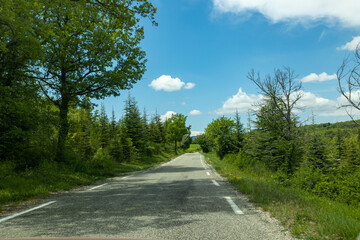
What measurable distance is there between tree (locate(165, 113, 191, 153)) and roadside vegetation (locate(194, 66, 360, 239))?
3938cm

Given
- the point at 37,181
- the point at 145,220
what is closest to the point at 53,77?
the point at 37,181

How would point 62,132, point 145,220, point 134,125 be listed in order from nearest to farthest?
point 145,220 → point 62,132 → point 134,125

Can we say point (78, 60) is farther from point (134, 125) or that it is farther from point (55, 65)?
point (134, 125)

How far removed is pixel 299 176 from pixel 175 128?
5010 centimetres

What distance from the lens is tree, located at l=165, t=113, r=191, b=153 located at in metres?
62.2

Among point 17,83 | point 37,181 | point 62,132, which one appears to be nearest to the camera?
point 37,181

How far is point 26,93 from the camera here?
40.3 ft

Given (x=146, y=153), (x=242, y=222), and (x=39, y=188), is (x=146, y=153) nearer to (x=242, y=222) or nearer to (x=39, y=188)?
(x=39, y=188)

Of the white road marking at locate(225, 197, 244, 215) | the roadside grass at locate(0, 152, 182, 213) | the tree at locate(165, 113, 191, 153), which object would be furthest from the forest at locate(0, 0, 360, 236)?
the tree at locate(165, 113, 191, 153)

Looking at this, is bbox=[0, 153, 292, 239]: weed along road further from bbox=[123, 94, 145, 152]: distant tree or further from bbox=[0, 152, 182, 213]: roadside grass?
bbox=[123, 94, 145, 152]: distant tree

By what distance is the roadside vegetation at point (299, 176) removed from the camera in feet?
14.2

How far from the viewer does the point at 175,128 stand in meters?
62.3

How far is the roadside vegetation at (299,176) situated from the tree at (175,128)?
39385mm

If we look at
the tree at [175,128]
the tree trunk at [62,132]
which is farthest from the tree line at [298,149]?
the tree at [175,128]
